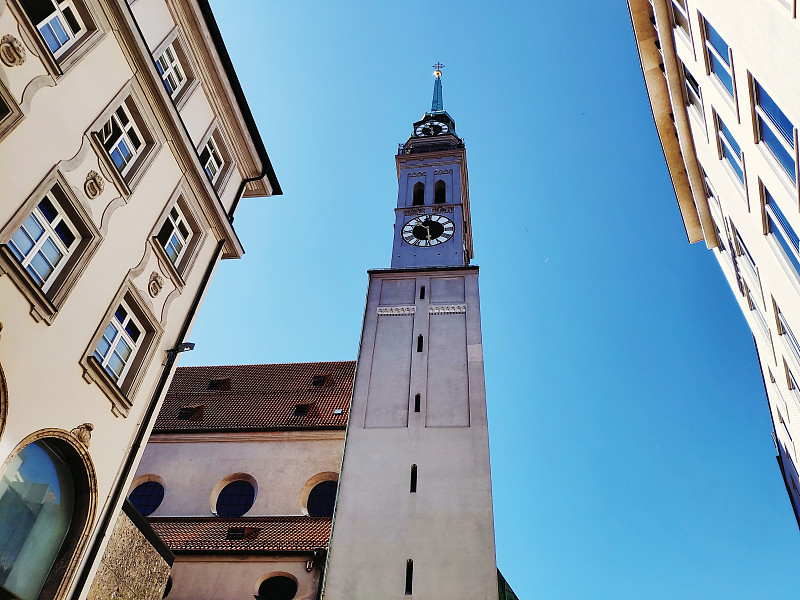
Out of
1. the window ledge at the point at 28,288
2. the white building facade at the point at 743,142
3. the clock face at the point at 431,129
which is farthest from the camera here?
the clock face at the point at 431,129

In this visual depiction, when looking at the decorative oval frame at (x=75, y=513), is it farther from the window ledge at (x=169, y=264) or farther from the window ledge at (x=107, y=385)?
the window ledge at (x=169, y=264)

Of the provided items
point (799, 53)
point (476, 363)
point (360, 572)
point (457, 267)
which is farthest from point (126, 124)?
point (457, 267)

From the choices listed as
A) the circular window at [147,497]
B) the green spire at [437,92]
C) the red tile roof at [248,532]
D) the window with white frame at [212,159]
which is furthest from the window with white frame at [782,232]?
the green spire at [437,92]

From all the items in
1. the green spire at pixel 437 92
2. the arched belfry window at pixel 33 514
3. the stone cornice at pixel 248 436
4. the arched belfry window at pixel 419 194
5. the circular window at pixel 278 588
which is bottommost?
the arched belfry window at pixel 33 514

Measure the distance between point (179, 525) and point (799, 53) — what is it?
16898 millimetres

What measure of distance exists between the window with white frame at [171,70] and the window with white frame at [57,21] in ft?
6.24

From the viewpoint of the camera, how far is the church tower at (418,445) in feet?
47.2

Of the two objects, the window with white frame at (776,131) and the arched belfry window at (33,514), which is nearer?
the arched belfry window at (33,514)

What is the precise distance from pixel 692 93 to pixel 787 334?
17.4ft

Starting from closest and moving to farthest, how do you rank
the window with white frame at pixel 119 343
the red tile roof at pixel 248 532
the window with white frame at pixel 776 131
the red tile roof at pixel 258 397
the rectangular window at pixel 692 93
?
the window with white frame at pixel 776 131, the window with white frame at pixel 119 343, the rectangular window at pixel 692 93, the red tile roof at pixel 248 532, the red tile roof at pixel 258 397

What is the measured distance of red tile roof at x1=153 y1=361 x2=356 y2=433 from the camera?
19.8 metres

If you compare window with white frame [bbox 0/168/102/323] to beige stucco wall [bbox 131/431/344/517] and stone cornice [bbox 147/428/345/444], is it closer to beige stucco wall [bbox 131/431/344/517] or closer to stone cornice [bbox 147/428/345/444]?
beige stucco wall [bbox 131/431/344/517]

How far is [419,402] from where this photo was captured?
59.9 ft

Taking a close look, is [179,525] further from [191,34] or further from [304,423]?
[191,34]
